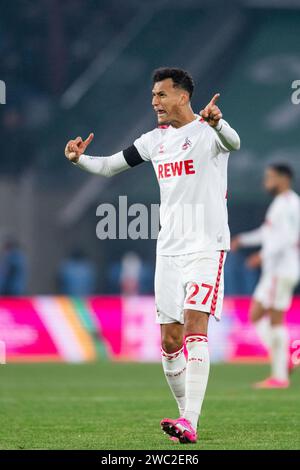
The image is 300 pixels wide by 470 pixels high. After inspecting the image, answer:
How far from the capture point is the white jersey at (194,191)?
7961 mm

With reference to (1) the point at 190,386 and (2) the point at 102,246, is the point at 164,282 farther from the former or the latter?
(2) the point at 102,246

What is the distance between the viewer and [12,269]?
1983cm

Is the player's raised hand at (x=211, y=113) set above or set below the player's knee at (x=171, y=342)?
above

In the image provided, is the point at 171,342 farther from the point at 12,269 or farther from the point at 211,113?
the point at 12,269

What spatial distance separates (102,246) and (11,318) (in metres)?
3.79

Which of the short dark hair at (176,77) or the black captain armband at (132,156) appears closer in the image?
the short dark hair at (176,77)

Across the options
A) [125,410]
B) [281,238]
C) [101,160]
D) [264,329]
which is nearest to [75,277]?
[264,329]

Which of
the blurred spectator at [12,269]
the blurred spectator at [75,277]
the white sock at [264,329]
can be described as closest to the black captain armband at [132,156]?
the white sock at [264,329]

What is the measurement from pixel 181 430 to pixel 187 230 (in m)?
1.38

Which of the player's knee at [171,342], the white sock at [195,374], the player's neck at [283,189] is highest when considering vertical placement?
the player's neck at [283,189]

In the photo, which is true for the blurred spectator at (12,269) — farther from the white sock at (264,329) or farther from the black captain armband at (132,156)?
the black captain armband at (132,156)

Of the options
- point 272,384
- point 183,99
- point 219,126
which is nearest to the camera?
point 219,126

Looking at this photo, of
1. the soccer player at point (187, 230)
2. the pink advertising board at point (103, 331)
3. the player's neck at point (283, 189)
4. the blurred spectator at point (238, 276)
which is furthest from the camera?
the blurred spectator at point (238, 276)

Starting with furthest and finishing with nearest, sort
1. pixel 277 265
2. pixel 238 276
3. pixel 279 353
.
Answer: pixel 238 276 < pixel 277 265 < pixel 279 353
